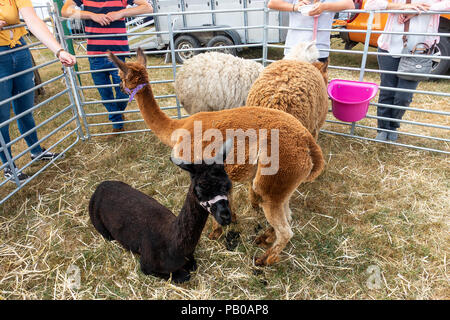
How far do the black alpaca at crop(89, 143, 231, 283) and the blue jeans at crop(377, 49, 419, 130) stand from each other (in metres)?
2.83

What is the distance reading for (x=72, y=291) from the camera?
2.02m

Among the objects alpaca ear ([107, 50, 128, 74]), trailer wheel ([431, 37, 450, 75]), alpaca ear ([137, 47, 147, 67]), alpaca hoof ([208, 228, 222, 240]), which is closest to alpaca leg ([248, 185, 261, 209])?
alpaca hoof ([208, 228, 222, 240])

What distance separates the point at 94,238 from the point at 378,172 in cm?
296

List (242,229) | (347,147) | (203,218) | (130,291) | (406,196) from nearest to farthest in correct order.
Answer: (203,218) → (130,291) → (242,229) → (406,196) → (347,147)

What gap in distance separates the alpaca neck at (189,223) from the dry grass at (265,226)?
1.37 feet

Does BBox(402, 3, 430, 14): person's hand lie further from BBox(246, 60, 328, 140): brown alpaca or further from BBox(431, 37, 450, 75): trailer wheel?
BBox(431, 37, 450, 75): trailer wheel

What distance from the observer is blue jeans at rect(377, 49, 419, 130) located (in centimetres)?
329

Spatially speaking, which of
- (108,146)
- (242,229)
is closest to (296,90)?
(242,229)

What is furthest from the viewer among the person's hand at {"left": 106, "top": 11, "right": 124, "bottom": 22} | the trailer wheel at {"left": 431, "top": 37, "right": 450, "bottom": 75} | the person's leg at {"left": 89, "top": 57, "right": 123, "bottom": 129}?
→ the trailer wheel at {"left": 431, "top": 37, "right": 450, "bottom": 75}

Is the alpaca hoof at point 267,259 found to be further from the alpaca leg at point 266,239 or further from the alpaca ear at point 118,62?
the alpaca ear at point 118,62

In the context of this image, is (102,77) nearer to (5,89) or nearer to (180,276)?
(5,89)

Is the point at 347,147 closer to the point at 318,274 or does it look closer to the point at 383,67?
the point at 383,67

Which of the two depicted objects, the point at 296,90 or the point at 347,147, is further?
the point at 347,147

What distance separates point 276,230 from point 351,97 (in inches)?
82.9
